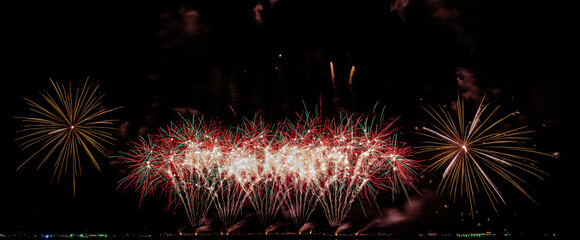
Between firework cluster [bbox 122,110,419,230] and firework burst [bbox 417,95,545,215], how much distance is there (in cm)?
168

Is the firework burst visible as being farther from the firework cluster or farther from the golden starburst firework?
the golden starburst firework

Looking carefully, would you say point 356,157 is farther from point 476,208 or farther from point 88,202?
point 88,202

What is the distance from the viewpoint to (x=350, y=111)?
1369 centimetres

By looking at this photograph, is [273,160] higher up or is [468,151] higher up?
[468,151]

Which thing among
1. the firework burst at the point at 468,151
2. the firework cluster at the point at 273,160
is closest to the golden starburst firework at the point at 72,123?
the firework cluster at the point at 273,160

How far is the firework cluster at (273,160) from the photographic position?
479 inches

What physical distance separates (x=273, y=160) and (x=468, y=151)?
8.79 metres

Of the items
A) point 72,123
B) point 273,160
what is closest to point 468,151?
point 273,160

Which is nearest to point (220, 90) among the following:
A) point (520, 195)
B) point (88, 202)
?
point (88, 202)

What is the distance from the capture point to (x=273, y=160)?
1229cm

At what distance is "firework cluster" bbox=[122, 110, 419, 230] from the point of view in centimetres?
1216

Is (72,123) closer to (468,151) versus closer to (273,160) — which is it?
(273,160)

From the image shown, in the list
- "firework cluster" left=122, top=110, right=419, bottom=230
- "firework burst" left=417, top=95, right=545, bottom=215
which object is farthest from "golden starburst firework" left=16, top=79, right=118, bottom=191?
"firework burst" left=417, top=95, right=545, bottom=215

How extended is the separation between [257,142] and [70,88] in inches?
375
